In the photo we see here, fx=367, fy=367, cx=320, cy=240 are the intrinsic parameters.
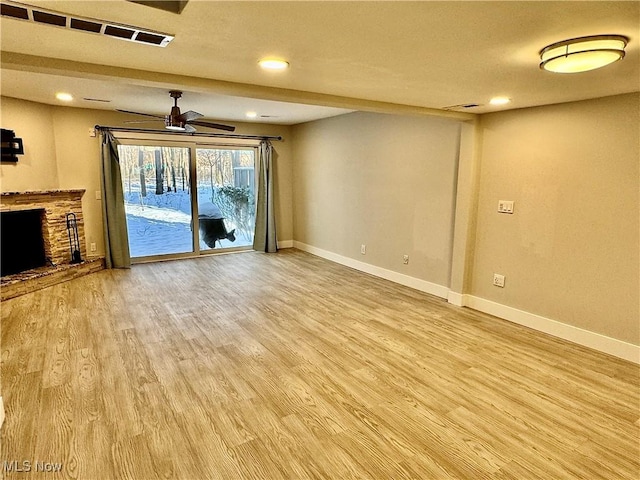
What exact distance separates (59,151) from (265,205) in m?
3.22

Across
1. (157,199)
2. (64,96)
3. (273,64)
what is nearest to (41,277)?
(157,199)

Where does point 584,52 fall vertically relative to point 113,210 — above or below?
above

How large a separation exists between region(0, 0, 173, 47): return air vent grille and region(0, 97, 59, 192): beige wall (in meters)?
3.80

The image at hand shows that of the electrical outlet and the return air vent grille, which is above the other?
the return air vent grille

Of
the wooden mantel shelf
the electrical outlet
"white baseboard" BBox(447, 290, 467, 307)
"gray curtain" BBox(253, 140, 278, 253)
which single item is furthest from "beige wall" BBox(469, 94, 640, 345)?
the wooden mantel shelf

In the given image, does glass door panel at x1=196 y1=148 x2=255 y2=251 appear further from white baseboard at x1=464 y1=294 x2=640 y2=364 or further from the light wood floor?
white baseboard at x1=464 y1=294 x2=640 y2=364

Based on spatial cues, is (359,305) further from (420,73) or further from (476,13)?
(476,13)

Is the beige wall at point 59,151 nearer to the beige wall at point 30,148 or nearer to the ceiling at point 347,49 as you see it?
the beige wall at point 30,148

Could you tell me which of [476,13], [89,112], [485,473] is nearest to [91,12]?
[476,13]

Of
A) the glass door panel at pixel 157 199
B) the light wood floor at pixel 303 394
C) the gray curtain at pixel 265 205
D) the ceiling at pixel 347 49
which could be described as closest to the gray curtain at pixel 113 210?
the glass door panel at pixel 157 199

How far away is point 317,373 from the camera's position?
274cm

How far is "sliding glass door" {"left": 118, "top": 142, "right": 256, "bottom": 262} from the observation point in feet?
19.8

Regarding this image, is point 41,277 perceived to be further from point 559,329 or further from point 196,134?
point 559,329

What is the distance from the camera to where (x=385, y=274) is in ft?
17.1
